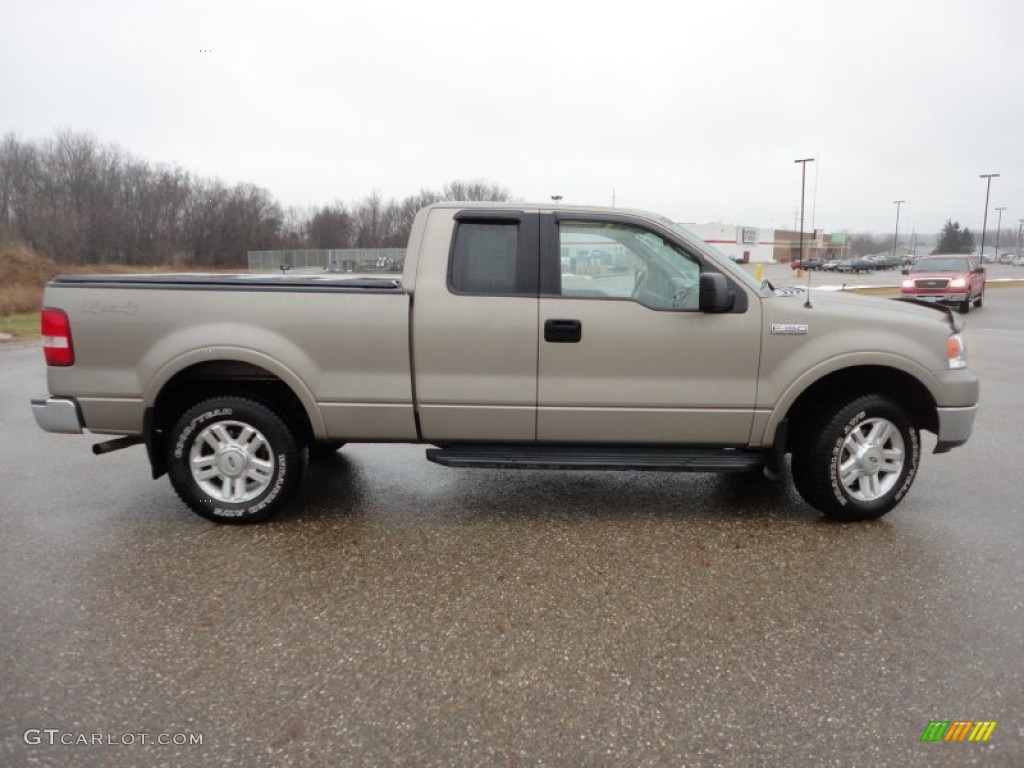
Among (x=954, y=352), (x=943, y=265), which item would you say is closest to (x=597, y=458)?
(x=954, y=352)

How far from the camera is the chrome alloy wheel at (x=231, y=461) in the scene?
4.22 m

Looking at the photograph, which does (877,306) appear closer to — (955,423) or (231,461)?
(955,423)

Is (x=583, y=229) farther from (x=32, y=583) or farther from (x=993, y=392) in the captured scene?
(x=993, y=392)

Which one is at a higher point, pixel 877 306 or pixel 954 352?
pixel 877 306

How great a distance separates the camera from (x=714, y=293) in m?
3.90

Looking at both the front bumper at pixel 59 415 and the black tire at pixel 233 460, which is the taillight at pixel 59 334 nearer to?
the front bumper at pixel 59 415

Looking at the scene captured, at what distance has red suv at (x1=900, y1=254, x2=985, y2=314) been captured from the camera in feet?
67.2

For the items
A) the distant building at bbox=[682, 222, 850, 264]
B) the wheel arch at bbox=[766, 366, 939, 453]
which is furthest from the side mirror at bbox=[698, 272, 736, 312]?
the distant building at bbox=[682, 222, 850, 264]

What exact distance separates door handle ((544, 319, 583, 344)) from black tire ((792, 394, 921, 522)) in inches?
64.1

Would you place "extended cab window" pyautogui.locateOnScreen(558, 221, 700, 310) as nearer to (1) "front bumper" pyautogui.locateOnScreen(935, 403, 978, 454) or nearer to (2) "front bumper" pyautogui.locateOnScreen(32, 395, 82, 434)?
(1) "front bumper" pyautogui.locateOnScreen(935, 403, 978, 454)

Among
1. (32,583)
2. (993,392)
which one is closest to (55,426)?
(32,583)

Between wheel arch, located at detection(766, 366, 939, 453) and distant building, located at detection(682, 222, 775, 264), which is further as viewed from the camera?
distant building, located at detection(682, 222, 775, 264)

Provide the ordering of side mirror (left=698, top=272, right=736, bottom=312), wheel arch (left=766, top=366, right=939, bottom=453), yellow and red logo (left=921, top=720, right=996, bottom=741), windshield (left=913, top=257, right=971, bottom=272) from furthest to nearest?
windshield (left=913, top=257, right=971, bottom=272) → wheel arch (left=766, top=366, right=939, bottom=453) → side mirror (left=698, top=272, right=736, bottom=312) → yellow and red logo (left=921, top=720, right=996, bottom=741)

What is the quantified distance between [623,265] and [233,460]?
8.87 ft
